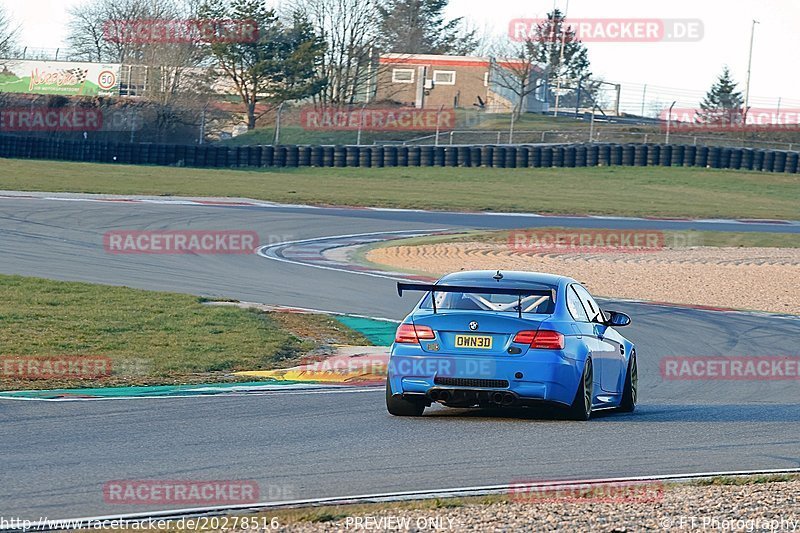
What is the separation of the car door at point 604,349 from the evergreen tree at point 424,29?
81943 millimetres

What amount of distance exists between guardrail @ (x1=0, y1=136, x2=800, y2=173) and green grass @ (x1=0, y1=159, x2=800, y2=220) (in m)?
0.49

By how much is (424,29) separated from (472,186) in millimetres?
51779

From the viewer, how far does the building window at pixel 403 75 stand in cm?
7062

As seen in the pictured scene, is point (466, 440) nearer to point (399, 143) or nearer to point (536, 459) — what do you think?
point (536, 459)

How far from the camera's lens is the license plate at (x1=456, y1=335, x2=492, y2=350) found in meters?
9.38

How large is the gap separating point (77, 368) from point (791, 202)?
38206 millimetres

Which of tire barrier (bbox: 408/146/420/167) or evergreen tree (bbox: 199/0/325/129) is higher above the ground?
evergreen tree (bbox: 199/0/325/129)

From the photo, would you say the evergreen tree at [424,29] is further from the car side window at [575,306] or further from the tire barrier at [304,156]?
the car side window at [575,306]

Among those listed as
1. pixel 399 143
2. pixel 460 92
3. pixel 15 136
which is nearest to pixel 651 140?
pixel 399 143

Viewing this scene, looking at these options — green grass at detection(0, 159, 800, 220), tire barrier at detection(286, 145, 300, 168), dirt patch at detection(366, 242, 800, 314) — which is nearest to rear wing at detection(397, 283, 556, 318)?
dirt patch at detection(366, 242, 800, 314)

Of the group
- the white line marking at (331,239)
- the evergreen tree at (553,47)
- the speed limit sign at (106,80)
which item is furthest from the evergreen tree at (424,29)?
the white line marking at (331,239)

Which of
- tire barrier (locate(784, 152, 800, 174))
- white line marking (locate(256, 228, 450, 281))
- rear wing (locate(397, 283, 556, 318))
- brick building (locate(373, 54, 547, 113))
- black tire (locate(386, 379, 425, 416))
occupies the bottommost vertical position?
white line marking (locate(256, 228, 450, 281))

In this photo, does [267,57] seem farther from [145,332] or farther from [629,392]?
[629,392]

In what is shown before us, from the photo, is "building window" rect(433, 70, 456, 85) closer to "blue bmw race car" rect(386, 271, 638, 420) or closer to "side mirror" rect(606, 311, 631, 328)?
"side mirror" rect(606, 311, 631, 328)
